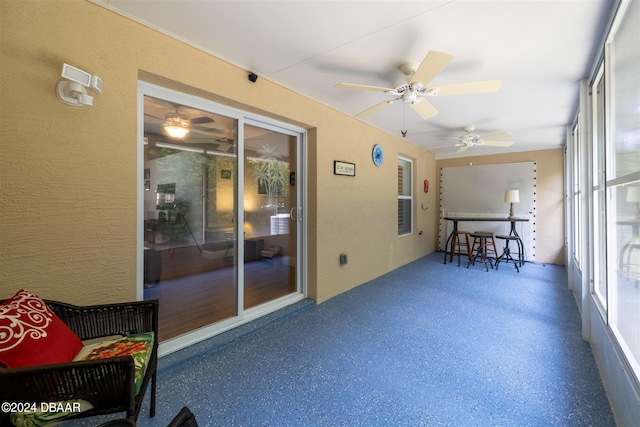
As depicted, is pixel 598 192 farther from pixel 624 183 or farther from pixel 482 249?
pixel 482 249

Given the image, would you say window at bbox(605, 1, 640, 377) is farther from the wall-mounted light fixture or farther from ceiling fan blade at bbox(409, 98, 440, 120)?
the wall-mounted light fixture

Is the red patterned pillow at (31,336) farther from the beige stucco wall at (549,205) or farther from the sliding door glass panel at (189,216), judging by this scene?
the beige stucco wall at (549,205)

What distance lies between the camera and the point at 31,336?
107cm

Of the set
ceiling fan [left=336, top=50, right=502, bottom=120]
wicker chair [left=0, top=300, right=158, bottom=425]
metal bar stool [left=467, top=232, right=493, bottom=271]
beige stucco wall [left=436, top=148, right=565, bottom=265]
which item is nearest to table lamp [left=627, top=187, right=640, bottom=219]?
ceiling fan [left=336, top=50, right=502, bottom=120]

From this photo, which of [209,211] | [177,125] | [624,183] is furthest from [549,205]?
[177,125]

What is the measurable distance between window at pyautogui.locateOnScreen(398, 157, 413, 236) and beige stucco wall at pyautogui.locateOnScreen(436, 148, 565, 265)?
2.46 metres

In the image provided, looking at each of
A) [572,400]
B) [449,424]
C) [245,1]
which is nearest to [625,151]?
[572,400]

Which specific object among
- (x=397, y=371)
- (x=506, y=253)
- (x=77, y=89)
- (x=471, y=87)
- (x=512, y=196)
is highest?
(x=471, y=87)

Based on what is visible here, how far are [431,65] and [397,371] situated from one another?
2.20 m

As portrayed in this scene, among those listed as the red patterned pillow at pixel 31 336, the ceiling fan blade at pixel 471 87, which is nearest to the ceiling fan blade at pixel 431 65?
the ceiling fan blade at pixel 471 87

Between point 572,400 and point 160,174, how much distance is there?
3275 millimetres

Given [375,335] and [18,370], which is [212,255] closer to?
[18,370]

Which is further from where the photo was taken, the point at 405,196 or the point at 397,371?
the point at 405,196

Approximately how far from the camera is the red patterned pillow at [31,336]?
1.00 m
